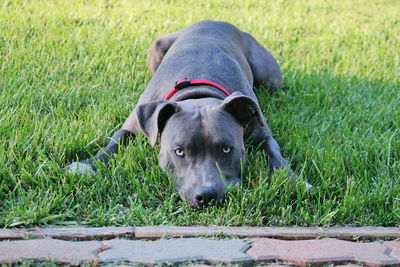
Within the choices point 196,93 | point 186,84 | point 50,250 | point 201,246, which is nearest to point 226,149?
point 196,93

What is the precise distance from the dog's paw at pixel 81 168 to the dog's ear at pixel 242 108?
3.11 feet

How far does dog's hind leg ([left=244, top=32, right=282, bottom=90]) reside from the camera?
5.84 metres

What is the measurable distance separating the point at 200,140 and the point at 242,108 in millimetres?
499

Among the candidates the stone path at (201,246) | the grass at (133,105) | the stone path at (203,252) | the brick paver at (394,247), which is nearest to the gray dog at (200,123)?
the grass at (133,105)

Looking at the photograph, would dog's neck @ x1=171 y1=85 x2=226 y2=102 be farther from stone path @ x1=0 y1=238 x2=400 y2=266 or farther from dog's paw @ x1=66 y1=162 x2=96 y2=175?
Result: stone path @ x1=0 y1=238 x2=400 y2=266

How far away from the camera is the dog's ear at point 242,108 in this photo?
3875mm

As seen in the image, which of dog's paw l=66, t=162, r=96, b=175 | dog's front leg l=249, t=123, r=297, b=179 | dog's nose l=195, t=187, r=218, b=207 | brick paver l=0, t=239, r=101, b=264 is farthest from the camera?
dog's front leg l=249, t=123, r=297, b=179

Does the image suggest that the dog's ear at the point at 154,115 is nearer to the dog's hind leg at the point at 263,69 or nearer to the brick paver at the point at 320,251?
the brick paver at the point at 320,251

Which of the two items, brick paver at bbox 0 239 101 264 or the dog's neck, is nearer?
brick paver at bbox 0 239 101 264

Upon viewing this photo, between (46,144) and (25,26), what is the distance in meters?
3.17

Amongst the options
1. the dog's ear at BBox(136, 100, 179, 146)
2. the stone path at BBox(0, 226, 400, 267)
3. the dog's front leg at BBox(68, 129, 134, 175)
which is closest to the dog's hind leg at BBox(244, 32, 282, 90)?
the dog's front leg at BBox(68, 129, 134, 175)

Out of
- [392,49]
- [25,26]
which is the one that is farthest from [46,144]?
[392,49]

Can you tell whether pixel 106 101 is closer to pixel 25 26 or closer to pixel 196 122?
pixel 196 122

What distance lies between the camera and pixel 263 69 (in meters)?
5.89
